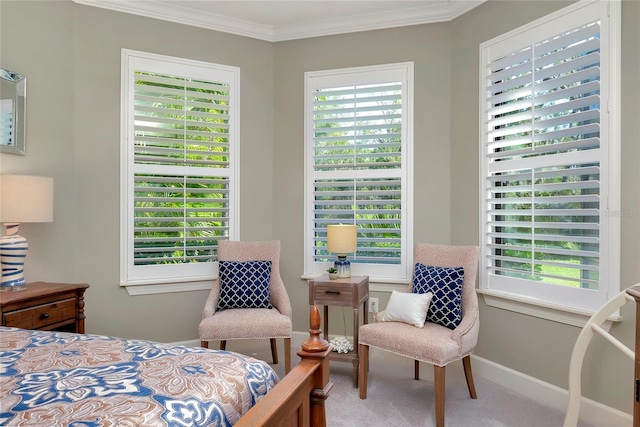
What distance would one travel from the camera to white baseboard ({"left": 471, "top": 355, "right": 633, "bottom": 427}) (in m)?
2.32

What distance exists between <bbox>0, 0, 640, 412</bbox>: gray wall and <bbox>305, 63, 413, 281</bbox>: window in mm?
100

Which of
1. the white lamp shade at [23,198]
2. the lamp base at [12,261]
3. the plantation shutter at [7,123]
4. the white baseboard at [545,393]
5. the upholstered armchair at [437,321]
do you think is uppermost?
the plantation shutter at [7,123]

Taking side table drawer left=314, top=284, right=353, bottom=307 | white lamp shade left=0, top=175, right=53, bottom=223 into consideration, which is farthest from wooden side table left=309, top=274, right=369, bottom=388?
white lamp shade left=0, top=175, right=53, bottom=223

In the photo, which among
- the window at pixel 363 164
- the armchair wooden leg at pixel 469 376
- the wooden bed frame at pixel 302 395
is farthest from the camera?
the window at pixel 363 164

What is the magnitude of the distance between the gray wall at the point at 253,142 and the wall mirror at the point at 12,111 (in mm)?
78

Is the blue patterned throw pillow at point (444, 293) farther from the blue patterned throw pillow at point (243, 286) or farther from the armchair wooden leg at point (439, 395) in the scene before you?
the blue patterned throw pillow at point (243, 286)

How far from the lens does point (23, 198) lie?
8.23ft

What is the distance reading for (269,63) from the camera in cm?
396

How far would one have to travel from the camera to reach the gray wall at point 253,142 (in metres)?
2.87

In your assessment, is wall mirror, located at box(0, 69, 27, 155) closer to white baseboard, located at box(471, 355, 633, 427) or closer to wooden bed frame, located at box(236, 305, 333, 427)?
wooden bed frame, located at box(236, 305, 333, 427)

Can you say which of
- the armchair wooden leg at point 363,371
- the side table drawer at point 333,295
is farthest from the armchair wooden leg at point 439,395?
the side table drawer at point 333,295

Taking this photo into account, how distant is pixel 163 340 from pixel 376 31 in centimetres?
327

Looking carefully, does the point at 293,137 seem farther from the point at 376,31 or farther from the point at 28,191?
the point at 28,191

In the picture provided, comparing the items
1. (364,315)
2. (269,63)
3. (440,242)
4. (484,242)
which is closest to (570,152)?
(484,242)
